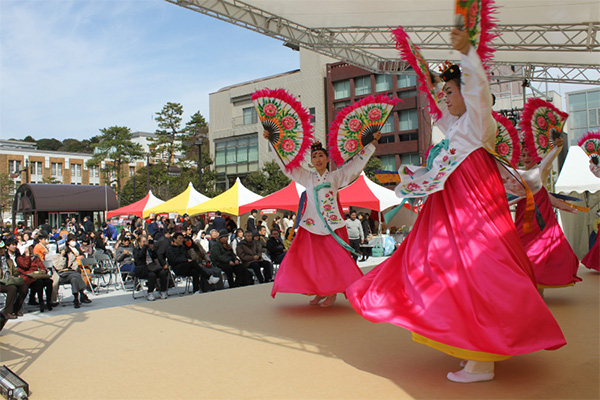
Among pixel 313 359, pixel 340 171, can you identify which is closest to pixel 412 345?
pixel 313 359

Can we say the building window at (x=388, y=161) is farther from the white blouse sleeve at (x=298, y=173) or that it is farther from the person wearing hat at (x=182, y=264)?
the white blouse sleeve at (x=298, y=173)

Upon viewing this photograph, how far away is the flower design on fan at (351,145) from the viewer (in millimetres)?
4641

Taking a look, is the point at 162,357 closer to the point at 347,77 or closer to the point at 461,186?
the point at 461,186

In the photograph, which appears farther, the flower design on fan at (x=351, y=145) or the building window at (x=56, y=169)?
the building window at (x=56, y=169)

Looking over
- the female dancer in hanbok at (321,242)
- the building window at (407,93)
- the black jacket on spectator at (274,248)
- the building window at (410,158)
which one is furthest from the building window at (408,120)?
the female dancer in hanbok at (321,242)

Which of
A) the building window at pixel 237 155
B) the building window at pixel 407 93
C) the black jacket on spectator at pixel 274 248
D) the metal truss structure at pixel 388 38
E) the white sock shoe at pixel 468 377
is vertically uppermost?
the building window at pixel 407 93

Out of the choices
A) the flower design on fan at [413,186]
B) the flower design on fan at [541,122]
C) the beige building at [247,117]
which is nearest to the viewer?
the flower design on fan at [413,186]

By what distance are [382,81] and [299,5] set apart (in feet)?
80.9

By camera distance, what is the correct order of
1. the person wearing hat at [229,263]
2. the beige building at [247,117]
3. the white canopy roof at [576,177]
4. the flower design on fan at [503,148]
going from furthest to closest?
1. the beige building at [247,117]
2. the white canopy roof at [576,177]
3. the person wearing hat at [229,263]
4. the flower design on fan at [503,148]

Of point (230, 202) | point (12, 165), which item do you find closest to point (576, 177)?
point (230, 202)

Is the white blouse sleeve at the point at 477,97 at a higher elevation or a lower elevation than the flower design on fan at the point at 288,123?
lower

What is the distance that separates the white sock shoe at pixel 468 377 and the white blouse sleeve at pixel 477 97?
1230 mm

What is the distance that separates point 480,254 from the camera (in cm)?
254

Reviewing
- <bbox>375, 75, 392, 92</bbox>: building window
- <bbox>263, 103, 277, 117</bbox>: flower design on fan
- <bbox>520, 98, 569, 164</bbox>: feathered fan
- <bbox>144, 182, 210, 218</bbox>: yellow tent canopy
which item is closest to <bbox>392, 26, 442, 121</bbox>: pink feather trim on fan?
<bbox>263, 103, 277, 117</bbox>: flower design on fan
